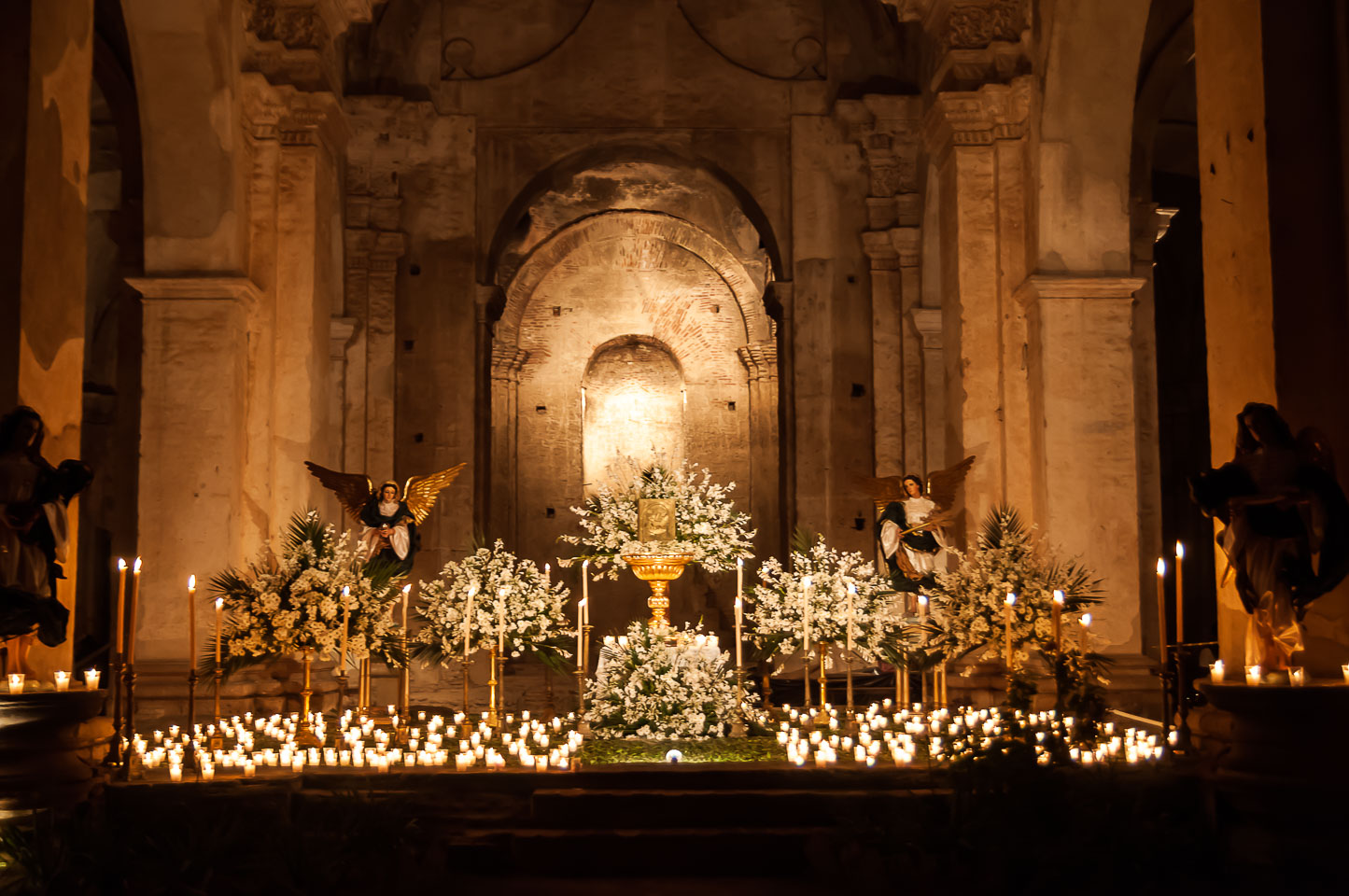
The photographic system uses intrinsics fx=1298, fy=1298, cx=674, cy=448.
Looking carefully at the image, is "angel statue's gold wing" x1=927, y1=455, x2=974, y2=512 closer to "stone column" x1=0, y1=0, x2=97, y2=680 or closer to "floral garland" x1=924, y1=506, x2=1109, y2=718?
"floral garland" x1=924, y1=506, x2=1109, y2=718

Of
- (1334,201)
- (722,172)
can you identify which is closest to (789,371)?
(722,172)

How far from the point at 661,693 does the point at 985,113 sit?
6382 millimetres

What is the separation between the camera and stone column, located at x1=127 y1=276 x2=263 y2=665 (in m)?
11.0

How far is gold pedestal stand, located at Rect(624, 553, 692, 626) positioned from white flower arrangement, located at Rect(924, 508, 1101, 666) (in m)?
2.07

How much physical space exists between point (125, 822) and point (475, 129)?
Result: 1340 cm

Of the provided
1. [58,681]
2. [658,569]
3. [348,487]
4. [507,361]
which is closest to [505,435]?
[507,361]

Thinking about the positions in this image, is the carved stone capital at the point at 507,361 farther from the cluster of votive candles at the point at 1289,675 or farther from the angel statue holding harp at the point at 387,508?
the cluster of votive candles at the point at 1289,675

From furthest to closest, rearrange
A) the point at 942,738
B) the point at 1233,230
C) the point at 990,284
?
the point at 990,284 < the point at 1233,230 < the point at 942,738

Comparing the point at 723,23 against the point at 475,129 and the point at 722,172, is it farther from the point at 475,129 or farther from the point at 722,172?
the point at 475,129

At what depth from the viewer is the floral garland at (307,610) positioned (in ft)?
30.1

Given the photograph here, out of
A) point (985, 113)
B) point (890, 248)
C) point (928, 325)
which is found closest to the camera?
point (985, 113)

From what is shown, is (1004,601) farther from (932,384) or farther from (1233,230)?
(932,384)

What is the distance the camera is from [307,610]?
9.16m

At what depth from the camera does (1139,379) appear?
1385 cm
